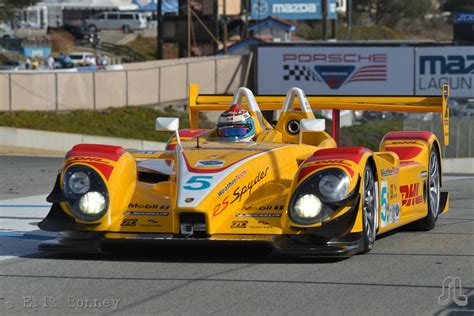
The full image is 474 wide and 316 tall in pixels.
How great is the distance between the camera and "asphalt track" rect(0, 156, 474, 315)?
7.05 metres

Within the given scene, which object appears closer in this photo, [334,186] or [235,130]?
[334,186]

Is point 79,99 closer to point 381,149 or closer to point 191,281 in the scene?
point 381,149

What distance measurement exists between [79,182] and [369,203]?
7.90 feet

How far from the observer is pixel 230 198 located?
8977 mm

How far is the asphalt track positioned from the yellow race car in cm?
19

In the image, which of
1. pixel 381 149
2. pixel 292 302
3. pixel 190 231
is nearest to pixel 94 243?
pixel 190 231


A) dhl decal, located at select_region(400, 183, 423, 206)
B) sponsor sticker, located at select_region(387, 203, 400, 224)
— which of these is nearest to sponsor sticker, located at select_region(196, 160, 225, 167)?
sponsor sticker, located at select_region(387, 203, 400, 224)

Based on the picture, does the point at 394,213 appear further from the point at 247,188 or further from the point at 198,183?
the point at 198,183

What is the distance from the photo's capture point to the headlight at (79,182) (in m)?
9.16

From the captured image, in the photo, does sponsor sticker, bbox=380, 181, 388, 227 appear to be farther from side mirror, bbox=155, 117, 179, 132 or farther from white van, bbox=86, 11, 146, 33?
white van, bbox=86, 11, 146, 33

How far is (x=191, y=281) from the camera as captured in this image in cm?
793

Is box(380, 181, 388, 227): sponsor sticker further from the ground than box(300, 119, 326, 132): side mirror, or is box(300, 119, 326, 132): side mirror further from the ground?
box(300, 119, 326, 132): side mirror

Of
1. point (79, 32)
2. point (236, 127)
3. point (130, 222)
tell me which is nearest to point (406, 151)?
point (236, 127)

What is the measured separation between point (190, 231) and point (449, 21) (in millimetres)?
82015
